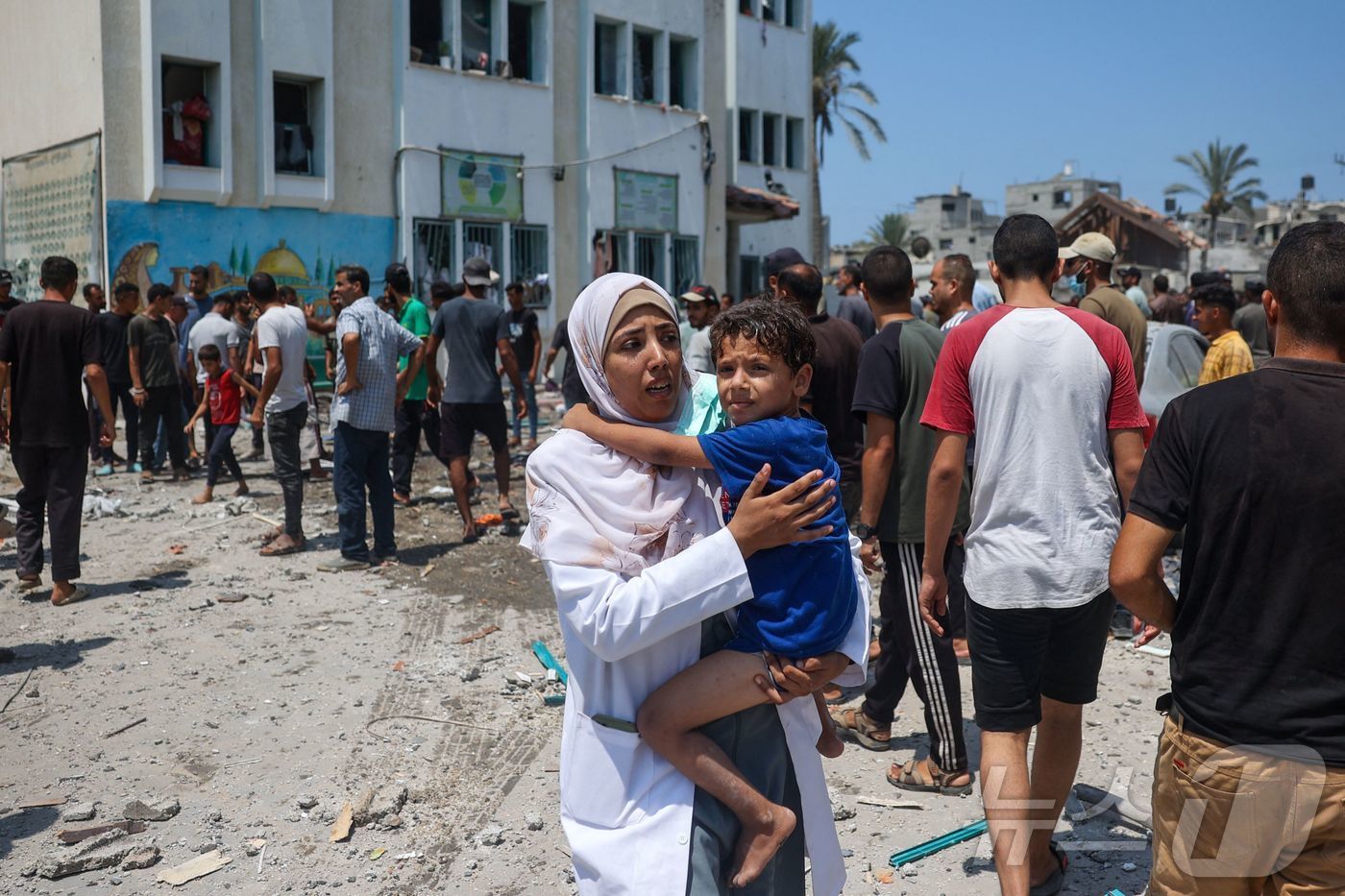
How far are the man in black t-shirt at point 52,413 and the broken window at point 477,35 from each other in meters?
13.9

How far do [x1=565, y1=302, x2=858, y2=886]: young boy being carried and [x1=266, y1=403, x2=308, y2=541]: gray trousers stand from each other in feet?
21.9

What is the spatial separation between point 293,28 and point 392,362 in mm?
11438

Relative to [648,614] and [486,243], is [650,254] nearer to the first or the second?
[486,243]

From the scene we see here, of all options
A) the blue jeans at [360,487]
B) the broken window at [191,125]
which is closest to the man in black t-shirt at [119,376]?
the blue jeans at [360,487]

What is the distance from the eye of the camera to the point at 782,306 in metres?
2.28

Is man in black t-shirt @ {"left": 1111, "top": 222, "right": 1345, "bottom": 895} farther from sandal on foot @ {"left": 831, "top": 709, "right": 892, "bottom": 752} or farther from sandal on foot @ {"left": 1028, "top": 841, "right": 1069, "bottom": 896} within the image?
sandal on foot @ {"left": 831, "top": 709, "right": 892, "bottom": 752}

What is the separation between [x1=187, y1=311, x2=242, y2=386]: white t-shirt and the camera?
438 inches

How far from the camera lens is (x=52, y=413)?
6.85m

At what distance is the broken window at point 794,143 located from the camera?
91.0 feet

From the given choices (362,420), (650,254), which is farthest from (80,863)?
(650,254)

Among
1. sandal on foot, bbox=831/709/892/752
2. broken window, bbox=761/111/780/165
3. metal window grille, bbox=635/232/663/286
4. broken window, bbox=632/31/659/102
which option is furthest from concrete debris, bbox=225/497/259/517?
broken window, bbox=761/111/780/165

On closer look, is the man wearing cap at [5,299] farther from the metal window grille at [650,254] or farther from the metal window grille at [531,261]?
the metal window grille at [650,254]

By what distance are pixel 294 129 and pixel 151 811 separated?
15.3 meters

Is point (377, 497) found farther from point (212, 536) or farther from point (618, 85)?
point (618, 85)
